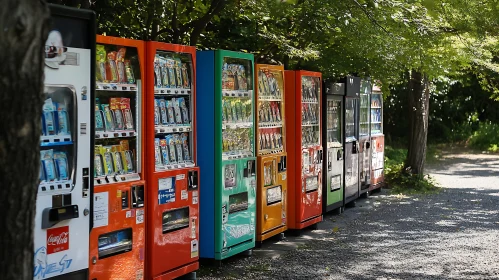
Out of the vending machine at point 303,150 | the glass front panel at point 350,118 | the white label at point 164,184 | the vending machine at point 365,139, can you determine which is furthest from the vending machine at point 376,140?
the white label at point 164,184

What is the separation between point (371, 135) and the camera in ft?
48.6

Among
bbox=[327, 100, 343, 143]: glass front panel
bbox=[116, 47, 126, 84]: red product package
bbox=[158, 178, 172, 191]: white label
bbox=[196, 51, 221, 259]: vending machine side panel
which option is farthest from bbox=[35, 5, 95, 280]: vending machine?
bbox=[327, 100, 343, 143]: glass front panel

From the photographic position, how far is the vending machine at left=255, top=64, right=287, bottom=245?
364 inches

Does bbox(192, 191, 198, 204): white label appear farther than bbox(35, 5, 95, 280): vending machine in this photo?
Yes

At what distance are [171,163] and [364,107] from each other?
788cm

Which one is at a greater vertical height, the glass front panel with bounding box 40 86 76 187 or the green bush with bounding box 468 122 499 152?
the glass front panel with bounding box 40 86 76 187

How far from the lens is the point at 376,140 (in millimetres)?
15188

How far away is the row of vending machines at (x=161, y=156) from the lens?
5613 mm

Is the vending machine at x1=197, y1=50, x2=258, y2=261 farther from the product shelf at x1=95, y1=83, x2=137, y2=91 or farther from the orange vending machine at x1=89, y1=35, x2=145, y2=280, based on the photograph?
the product shelf at x1=95, y1=83, x2=137, y2=91

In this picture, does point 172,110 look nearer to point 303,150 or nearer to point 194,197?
point 194,197

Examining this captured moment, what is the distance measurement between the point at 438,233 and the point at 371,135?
4.42 m

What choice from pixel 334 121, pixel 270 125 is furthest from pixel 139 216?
pixel 334 121

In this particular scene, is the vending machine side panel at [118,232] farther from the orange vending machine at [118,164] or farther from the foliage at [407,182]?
the foliage at [407,182]

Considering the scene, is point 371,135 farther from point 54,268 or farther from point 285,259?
point 54,268
